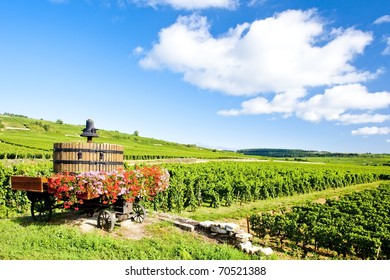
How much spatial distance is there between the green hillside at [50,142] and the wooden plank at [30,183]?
44579 millimetres

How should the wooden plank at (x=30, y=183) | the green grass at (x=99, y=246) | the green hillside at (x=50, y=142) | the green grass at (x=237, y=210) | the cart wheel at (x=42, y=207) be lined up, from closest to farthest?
the green grass at (x=99, y=246) → the wooden plank at (x=30, y=183) → the cart wheel at (x=42, y=207) → the green grass at (x=237, y=210) → the green hillside at (x=50, y=142)

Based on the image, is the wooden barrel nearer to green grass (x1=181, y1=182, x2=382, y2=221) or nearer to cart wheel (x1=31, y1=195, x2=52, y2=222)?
cart wheel (x1=31, y1=195, x2=52, y2=222)

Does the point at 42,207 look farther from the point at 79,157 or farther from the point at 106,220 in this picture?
the point at 106,220

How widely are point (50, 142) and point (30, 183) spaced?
74228mm

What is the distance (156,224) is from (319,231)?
18.2 feet

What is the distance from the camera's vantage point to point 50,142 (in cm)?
7831

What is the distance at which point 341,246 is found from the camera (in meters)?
10.9

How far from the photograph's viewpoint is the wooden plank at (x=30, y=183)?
976cm

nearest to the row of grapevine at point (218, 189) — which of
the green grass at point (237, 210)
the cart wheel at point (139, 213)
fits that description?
the green grass at point (237, 210)

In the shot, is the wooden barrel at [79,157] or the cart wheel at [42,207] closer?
the wooden barrel at [79,157]

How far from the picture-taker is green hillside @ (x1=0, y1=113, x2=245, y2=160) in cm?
5702

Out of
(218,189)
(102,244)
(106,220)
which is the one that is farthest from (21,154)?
(102,244)

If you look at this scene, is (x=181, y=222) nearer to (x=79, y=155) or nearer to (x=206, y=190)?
(x=79, y=155)

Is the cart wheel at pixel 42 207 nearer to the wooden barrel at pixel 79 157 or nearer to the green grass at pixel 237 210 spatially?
the wooden barrel at pixel 79 157
